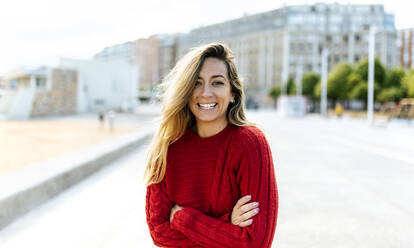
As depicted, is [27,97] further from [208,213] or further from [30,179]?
[208,213]

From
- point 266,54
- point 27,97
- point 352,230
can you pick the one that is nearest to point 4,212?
point 352,230

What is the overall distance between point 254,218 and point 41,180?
4521 mm

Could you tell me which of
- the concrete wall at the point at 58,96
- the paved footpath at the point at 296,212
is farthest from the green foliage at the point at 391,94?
the paved footpath at the point at 296,212

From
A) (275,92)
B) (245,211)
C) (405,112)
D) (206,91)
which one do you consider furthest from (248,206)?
(275,92)

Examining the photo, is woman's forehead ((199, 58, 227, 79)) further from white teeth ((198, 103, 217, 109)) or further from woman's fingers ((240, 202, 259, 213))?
woman's fingers ((240, 202, 259, 213))

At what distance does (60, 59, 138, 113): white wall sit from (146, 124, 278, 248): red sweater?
46064mm

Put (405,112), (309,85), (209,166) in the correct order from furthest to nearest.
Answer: (309,85) → (405,112) → (209,166)

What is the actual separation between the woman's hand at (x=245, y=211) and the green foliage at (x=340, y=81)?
54.0 m

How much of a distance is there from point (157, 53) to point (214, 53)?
142 metres

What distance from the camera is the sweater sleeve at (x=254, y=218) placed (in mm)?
1781

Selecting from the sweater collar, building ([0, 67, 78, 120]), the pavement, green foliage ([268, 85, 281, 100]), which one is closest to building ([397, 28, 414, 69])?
green foliage ([268, 85, 281, 100])

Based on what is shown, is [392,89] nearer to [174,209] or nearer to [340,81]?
[340,81]

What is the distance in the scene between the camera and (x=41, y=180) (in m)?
5.51

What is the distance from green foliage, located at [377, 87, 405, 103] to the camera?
43062mm
